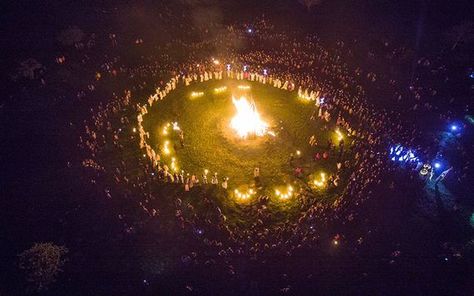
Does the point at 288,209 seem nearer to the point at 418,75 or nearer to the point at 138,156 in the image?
the point at 138,156

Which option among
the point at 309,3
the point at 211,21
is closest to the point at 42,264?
the point at 211,21

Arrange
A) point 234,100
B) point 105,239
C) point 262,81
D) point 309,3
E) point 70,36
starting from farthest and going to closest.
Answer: point 309,3 → point 70,36 → point 262,81 → point 234,100 → point 105,239

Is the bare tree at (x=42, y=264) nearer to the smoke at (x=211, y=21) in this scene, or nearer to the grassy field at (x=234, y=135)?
the grassy field at (x=234, y=135)

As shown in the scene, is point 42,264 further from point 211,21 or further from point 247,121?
point 211,21

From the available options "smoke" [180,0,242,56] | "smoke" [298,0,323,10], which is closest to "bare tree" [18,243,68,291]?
"smoke" [180,0,242,56]

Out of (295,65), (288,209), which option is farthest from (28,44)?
(288,209)
